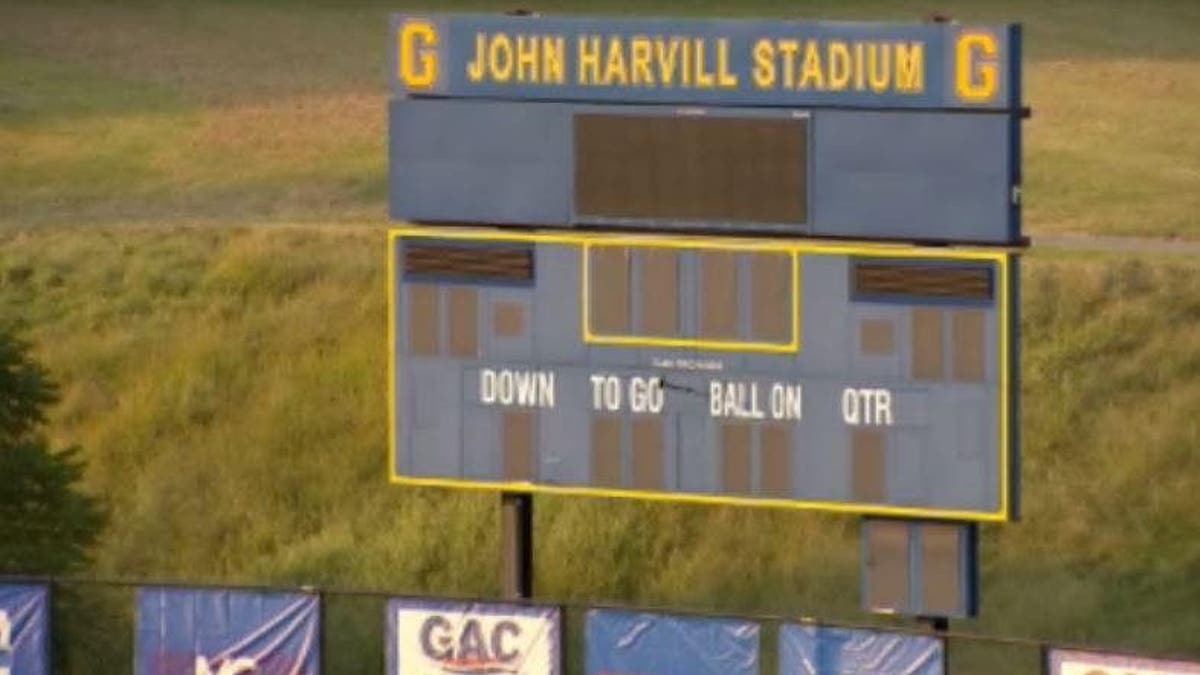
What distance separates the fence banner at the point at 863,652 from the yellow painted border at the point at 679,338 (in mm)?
1804

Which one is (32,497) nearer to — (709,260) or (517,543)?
(517,543)

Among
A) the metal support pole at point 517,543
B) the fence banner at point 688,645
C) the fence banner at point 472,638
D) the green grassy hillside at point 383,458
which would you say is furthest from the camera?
the green grassy hillside at point 383,458

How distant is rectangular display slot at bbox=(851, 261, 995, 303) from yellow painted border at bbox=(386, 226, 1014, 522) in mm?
62

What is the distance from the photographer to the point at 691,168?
83.0ft

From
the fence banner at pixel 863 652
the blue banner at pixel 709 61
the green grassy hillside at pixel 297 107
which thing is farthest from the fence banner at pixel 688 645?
the green grassy hillside at pixel 297 107

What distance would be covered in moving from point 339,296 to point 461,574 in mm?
5891

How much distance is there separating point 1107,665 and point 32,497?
13.1m

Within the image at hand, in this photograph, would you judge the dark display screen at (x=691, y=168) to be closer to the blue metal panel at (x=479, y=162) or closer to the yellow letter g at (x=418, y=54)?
the blue metal panel at (x=479, y=162)

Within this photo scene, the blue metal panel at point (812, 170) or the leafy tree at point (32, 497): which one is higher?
the blue metal panel at point (812, 170)

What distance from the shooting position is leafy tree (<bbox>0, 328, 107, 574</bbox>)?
110 feet

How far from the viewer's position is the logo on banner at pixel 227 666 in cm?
2619

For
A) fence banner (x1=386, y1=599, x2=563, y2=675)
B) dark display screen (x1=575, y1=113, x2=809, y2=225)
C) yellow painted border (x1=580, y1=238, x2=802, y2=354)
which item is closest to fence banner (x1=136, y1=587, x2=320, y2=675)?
fence banner (x1=386, y1=599, x2=563, y2=675)

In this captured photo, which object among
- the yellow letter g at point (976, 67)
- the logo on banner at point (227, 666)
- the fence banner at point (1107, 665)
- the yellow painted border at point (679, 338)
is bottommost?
the logo on banner at point (227, 666)

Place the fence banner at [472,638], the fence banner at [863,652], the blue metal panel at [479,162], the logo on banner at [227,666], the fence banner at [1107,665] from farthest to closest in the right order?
the logo on banner at [227,666] < the blue metal panel at [479,162] < the fence banner at [472,638] < the fence banner at [863,652] < the fence banner at [1107,665]
